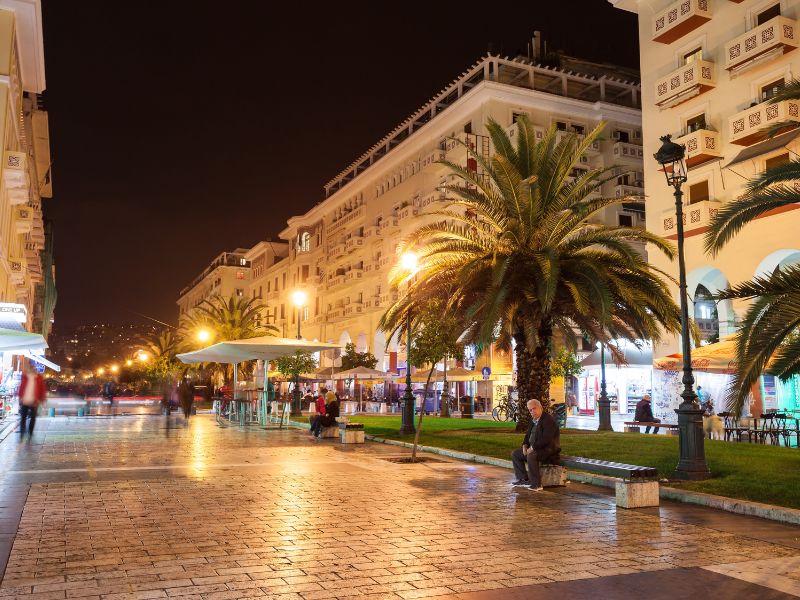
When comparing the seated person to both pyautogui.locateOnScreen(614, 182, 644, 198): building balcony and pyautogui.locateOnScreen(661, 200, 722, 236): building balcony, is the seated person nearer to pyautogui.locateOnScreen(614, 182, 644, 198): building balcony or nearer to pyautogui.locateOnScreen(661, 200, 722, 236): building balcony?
pyautogui.locateOnScreen(661, 200, 722, 236): building balcony

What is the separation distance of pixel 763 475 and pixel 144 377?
87.8 meters

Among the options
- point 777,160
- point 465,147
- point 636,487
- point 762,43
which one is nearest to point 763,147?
point 777,160

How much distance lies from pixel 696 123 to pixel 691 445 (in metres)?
21.8

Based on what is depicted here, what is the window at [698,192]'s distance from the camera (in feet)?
95.0

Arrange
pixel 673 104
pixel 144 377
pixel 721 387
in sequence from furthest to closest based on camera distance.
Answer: pixel 144 377, pixel 673 104, pixel 721 387

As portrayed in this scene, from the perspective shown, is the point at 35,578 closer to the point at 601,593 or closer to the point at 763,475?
the point at 601,593

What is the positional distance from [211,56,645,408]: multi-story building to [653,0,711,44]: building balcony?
24.8 feet

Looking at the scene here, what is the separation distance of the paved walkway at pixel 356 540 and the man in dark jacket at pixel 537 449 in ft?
1.12

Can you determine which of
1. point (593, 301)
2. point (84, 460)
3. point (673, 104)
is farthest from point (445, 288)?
point (673, 104)

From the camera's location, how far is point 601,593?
540 centimetres

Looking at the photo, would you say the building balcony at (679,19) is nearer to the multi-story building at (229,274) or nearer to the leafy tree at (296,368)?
the leafy tree at (296,368)

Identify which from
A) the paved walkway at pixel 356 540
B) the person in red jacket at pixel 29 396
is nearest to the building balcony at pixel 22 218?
the person in red jacket at pixel 29 396

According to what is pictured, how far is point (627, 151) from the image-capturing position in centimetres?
4416

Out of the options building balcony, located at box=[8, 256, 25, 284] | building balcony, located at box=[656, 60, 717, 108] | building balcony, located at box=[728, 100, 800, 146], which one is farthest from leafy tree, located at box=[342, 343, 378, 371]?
building balcony, located at box=[728, 100, 800, 146]
